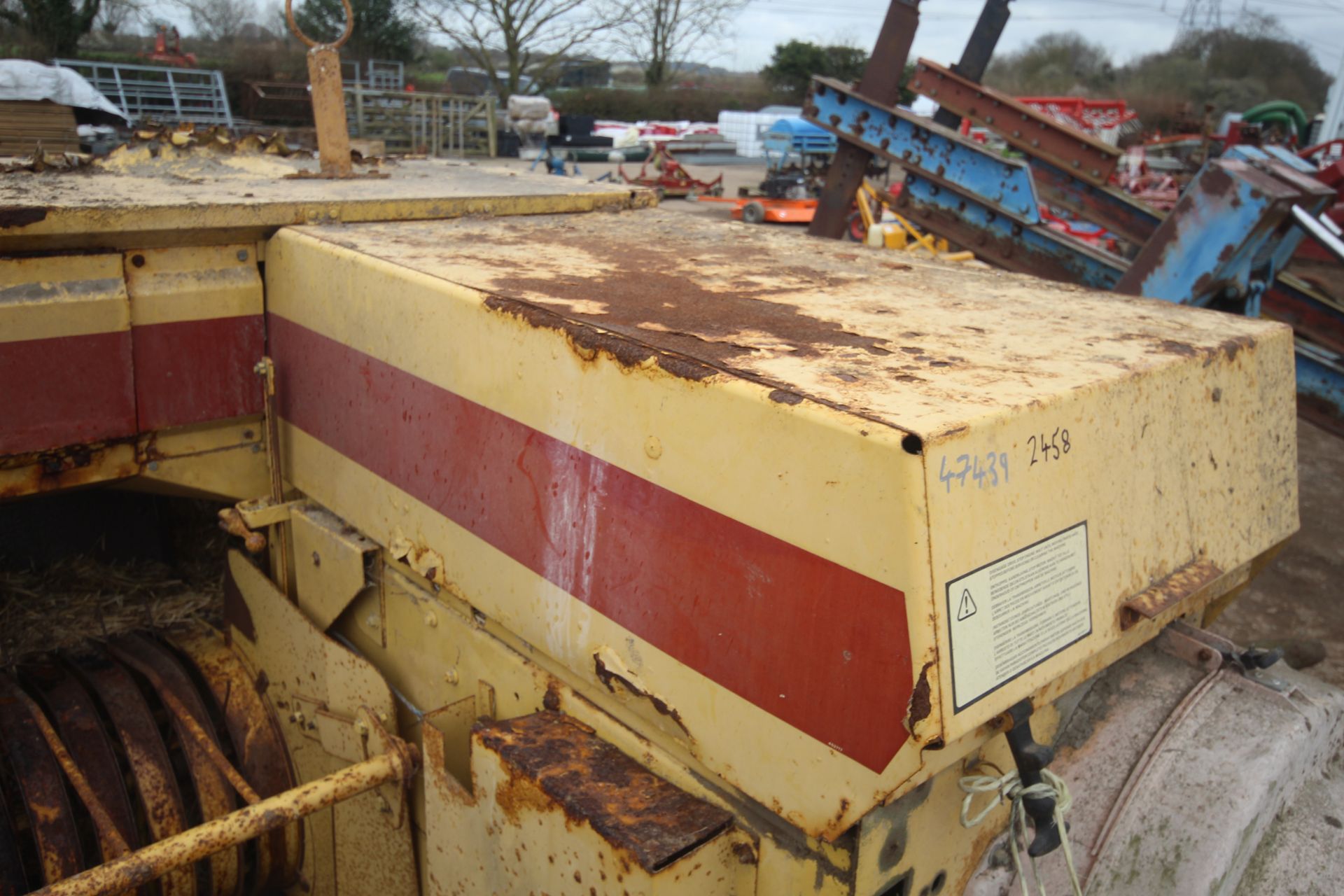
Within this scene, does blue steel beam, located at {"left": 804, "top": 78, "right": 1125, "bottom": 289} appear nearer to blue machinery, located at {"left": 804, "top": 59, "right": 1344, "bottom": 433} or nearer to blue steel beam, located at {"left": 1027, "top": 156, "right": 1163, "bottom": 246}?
blue machinery, located at {"left": 804, "top": 59, "right": 1344, "bottom": 433}

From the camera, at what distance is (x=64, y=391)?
1814 mm

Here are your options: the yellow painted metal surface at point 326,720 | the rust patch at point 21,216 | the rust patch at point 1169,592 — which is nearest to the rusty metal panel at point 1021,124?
the rust patch at point 1169,592

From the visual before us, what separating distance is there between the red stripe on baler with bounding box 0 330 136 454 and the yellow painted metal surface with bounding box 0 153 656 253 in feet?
0.60

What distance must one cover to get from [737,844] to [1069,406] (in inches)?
27.1

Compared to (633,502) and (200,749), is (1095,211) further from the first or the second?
(200,749)

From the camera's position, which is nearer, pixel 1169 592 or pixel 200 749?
pixel 1169 592

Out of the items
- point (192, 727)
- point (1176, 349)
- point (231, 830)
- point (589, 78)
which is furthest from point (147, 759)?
point (589, 78)

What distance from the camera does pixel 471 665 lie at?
1.73 m

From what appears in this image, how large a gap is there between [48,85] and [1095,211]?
10.9 meters

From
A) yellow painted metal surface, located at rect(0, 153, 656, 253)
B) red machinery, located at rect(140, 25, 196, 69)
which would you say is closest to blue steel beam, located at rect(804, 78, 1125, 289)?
yellow painted metal surface, located at rect(0, 153, 656, 253)

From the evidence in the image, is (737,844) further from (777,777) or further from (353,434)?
(353,434)

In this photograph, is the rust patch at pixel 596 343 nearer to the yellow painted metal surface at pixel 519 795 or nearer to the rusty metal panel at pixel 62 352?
the yellow painted metal surface at pixel 519 795

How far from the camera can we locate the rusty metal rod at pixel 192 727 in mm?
1966

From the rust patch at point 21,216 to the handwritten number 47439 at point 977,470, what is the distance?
160 centimetres
